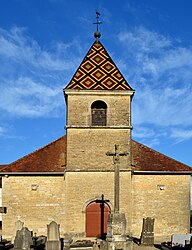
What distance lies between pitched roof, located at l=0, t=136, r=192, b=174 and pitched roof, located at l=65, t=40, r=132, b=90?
3.19 meters

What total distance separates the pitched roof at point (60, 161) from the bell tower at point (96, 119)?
105 centimetres

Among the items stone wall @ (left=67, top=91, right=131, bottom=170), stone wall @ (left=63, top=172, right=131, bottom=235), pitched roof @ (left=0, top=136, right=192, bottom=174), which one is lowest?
stone wall @ (left=63, top=172, right=131, bottom=235)

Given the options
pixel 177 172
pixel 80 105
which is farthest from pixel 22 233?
pixel 177 172

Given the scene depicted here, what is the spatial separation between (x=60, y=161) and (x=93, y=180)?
2.08 meters

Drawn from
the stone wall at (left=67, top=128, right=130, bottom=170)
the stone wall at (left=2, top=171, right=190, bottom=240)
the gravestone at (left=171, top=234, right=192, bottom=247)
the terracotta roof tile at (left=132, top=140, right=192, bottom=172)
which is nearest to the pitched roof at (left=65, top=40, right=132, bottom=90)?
the stone wall at (left=67, top=128, right=130, bottom=170)

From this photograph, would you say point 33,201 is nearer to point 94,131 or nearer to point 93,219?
point 93,219

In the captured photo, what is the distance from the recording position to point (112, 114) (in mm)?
18062

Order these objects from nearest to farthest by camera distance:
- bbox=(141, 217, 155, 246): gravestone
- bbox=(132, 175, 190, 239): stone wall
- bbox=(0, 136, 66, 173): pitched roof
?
bbox=(141, 217, 155, 246): gravestone
bbox=(132, 175, 190, 239): stone wall
bbox=(0, 136, 66, 173): pitched roof

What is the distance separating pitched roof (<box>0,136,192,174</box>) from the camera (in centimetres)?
1798

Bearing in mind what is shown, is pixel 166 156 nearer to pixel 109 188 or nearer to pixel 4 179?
pixel 109 188

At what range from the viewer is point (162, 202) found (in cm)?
1794

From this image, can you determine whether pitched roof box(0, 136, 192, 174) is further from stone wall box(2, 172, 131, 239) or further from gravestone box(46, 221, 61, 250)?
gravestone box(46, 221, 61, 250)

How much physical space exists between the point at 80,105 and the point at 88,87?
1.02m

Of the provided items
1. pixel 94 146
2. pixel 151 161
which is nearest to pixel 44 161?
pixel 94 146
